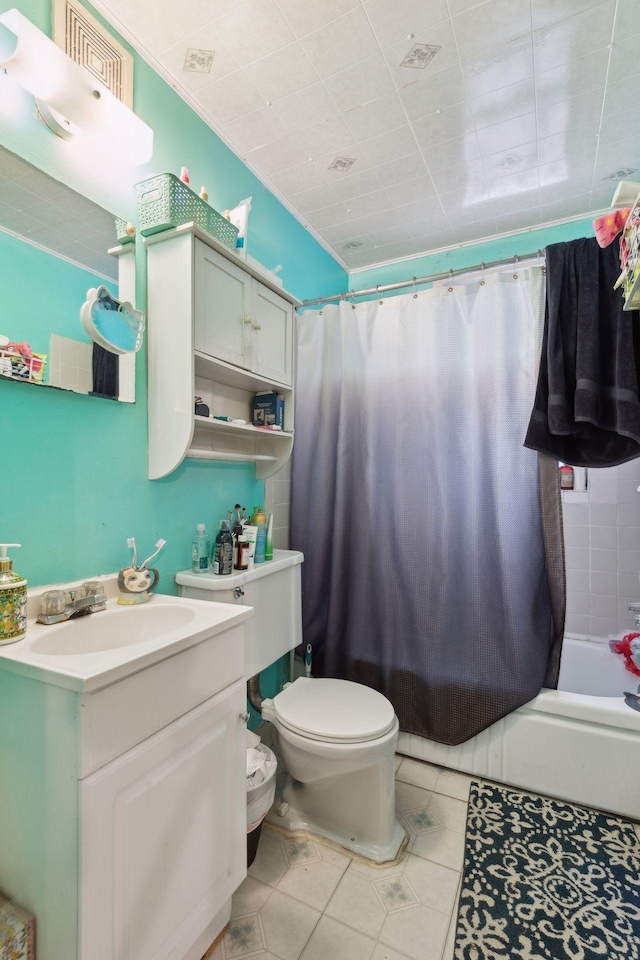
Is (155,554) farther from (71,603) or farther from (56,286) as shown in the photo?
(56,286)

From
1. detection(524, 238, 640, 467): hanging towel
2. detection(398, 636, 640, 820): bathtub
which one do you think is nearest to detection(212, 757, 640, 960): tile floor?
detection(398, 636, 640, 820): bathtub

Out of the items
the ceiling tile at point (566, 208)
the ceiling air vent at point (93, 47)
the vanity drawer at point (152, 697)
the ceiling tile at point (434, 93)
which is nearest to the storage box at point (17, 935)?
the vanity drawer at point (152, 697)

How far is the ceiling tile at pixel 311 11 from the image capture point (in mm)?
1300

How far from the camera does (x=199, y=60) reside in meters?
1.48

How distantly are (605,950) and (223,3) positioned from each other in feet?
9.21

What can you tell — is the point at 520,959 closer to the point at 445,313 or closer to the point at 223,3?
the point at 445,313

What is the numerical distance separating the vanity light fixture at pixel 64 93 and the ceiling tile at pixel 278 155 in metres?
0.65

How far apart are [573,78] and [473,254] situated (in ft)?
3.33

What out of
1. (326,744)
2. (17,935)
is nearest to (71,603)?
(17,935)

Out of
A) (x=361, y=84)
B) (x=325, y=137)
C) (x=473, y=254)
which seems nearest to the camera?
(x=361, y=84)

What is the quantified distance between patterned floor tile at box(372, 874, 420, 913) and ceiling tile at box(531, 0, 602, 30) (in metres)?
2.63

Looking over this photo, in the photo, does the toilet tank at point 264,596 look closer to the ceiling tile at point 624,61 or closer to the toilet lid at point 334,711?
the toilet lid at point 334,711

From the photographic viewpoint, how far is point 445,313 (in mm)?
1916

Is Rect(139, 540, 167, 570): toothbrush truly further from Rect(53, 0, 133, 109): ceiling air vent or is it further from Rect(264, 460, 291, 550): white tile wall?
Rect(53, 0, 133, 109): ceiling air vent
